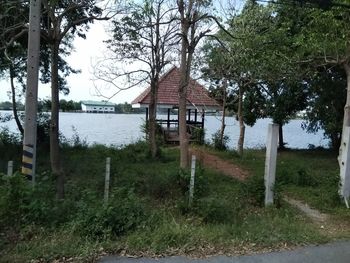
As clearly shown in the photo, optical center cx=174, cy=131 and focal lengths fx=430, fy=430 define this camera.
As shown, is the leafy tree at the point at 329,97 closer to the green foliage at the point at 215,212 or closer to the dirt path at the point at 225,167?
the dirt path at the point at 225,167

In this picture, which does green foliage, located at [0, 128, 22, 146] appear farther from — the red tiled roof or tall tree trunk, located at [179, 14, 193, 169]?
tall tree trunk, located at [179, 14, 193, 169]

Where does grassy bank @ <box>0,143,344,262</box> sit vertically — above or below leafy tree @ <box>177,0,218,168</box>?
below

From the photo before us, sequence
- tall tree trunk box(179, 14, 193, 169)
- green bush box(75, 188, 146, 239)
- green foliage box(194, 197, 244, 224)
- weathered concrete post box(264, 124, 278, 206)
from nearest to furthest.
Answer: green bush box(75, 188, 146, 239) < green foliage box(194, 197, 244, 224) < weathered concrete post box(264, 124, 278, 206) < tall tree trunk box(179, 14, 193, 169)

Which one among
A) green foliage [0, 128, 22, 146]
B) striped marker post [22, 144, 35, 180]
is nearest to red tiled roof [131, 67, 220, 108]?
green foliage [0, 128, 22, 146]

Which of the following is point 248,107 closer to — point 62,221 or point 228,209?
point 228,209

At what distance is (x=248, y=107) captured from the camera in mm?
25078

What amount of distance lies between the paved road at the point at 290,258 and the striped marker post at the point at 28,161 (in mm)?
2371

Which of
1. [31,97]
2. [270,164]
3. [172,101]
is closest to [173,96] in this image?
[172,101]

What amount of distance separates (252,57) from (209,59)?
3421 millimetres

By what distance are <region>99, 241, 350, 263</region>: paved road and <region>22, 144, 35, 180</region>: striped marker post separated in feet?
7.78

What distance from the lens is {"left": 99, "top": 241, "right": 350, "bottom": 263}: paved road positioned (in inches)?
206

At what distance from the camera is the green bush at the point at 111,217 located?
230 inches

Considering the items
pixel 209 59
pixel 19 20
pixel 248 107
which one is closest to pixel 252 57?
pixel 209 59

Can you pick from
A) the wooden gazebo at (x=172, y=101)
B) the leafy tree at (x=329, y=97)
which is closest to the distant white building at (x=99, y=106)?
the wooden gazebo at (x=172, y=101)
